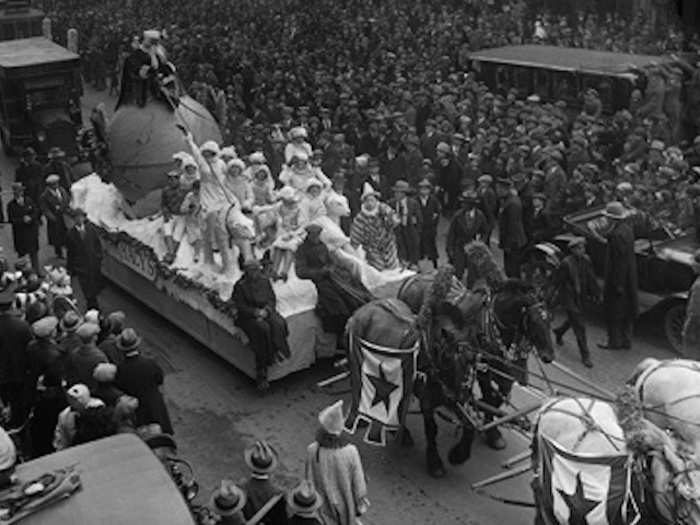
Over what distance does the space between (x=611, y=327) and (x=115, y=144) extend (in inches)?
271

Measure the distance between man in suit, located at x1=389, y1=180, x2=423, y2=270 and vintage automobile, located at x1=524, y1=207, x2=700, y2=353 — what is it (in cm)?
154

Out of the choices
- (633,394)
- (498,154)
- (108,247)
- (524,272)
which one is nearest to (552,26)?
(498,154)

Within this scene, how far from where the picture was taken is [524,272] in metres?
13.2

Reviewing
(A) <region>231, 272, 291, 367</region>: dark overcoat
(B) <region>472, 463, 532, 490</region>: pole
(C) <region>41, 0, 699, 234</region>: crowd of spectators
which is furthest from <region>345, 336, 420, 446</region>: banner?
(C) <region>41, 0, 699, 234</region>: crowd of spectators

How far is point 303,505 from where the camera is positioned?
20.6ft

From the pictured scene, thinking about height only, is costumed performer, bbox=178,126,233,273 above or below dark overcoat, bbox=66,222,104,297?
above

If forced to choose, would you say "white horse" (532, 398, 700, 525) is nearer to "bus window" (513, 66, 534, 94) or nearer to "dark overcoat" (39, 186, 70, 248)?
"dark overcoat" (39, 186, 70, 248)

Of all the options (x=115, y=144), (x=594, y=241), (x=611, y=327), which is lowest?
(x=611, y=327)

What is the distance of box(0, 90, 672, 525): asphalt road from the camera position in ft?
28.8

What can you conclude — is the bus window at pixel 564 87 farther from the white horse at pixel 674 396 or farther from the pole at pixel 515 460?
the white horse at pixel 674 396

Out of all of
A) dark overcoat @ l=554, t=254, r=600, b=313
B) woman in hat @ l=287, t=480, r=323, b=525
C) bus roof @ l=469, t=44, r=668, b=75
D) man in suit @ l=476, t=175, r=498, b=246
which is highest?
bus roof @ l=469, t=44, r=668, b=75

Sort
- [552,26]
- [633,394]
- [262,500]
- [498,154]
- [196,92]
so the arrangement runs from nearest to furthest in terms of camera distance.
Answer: [262,500] → [633,394] → [498,154] → [196,92] → [552,26]

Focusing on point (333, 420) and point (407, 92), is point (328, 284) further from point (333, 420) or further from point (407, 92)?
point (407, 92)

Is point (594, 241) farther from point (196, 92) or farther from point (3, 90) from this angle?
point (3, 90)
